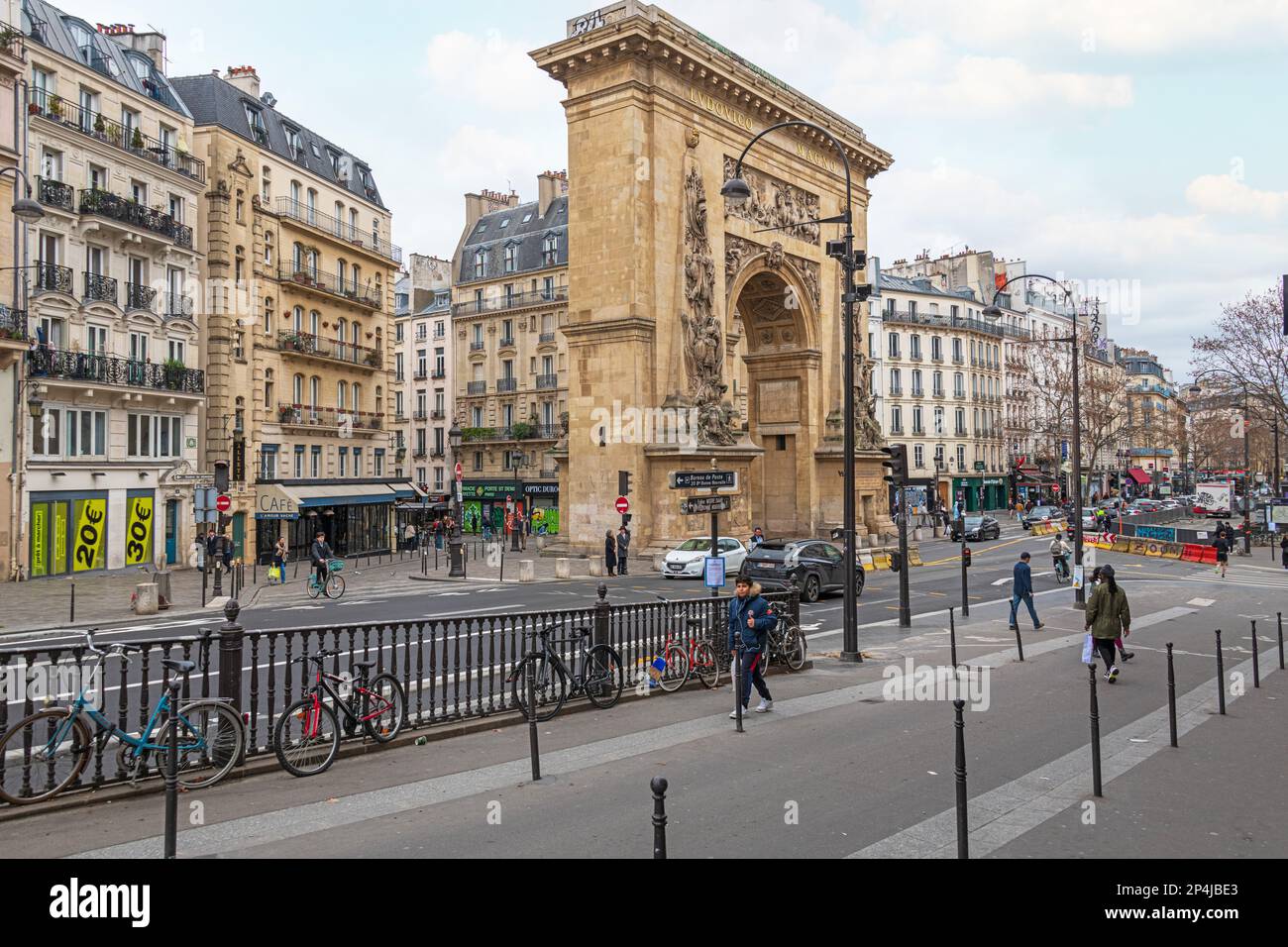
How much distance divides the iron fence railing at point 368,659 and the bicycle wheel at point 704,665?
27 cm

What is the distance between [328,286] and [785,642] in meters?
37.7

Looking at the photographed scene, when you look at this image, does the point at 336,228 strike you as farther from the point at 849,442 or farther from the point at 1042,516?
the point at 1042,516

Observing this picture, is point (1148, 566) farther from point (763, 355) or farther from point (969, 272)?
point (969, 272)

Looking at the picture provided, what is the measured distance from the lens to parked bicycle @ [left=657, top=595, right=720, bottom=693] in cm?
1284

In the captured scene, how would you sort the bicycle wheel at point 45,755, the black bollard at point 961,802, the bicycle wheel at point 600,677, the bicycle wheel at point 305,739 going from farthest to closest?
the bicycle wheel at point 600,677 < the bicycle wheel at point 305,739 < the bicycle wheel at point 45,755 < the black bollard at point 961,802

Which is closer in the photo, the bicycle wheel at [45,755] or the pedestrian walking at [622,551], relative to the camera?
the bicycle wheel at [45,755]

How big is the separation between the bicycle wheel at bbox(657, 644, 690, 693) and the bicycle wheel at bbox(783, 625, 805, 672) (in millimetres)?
2136

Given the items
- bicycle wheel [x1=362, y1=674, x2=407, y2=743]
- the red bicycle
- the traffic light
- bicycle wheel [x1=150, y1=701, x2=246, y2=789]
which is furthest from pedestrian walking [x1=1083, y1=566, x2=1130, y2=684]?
bicycle wheel [x1=150, y1=701, x2=246, y2=789]

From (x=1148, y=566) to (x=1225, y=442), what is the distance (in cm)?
6125

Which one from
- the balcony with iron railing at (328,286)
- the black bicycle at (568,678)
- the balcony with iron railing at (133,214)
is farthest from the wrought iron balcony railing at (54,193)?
the black bicycle at (568,678)

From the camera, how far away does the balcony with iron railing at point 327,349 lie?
42.7m

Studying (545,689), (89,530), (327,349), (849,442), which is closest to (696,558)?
(849,442)

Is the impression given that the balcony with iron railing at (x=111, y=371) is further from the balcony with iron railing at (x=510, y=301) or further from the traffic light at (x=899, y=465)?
the balcony with iron railing at (x=510, y=301)

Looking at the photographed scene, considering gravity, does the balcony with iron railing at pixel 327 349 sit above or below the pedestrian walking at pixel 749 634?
above
